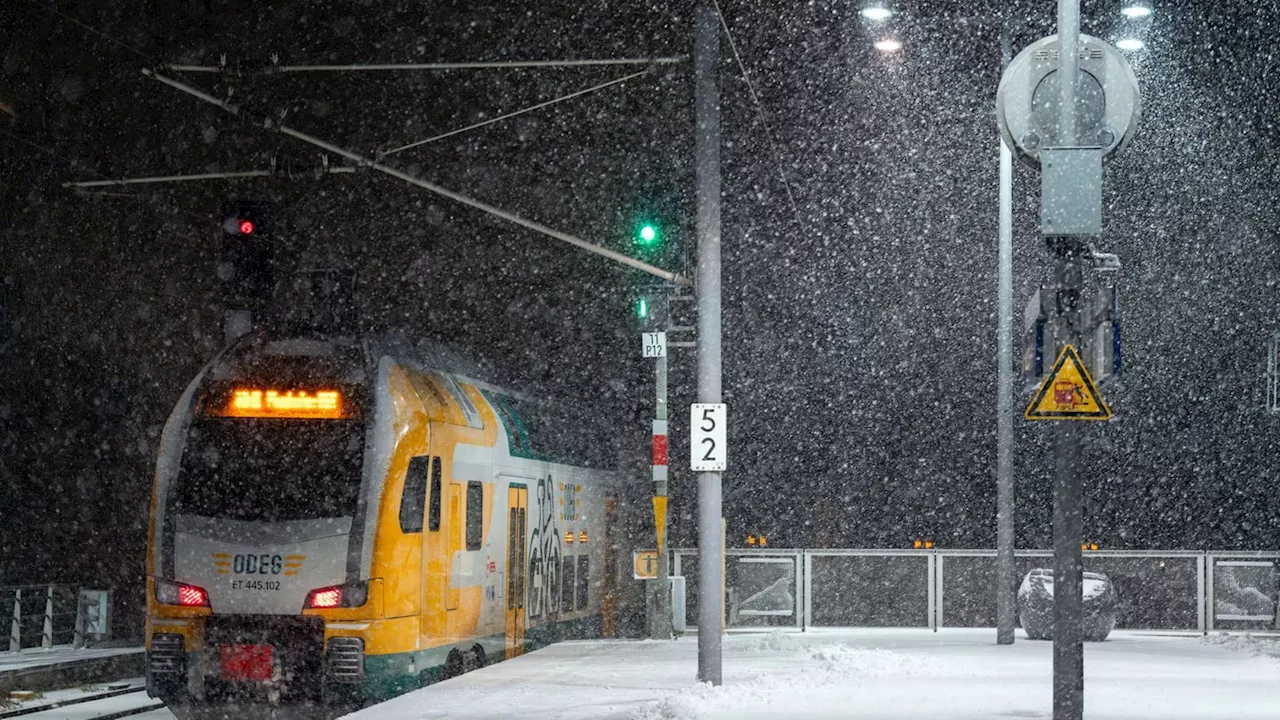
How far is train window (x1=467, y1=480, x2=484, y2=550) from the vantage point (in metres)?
17.1

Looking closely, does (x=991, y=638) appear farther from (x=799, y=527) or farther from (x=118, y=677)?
(x=799, y=527)

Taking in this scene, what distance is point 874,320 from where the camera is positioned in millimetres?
46031

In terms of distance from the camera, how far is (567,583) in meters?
22.8

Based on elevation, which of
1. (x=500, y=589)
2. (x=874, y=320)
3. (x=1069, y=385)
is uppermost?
(x=874, y=320)

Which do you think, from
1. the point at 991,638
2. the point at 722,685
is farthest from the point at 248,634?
the point at 991,638

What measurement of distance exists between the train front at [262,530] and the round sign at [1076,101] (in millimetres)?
7275

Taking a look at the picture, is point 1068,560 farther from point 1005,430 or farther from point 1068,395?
point 1005,430

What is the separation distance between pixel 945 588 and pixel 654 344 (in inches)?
263

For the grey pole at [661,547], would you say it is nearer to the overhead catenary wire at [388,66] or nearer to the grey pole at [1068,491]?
the overhead catenary wire at [388,66]

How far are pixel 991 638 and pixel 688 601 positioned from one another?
844cm

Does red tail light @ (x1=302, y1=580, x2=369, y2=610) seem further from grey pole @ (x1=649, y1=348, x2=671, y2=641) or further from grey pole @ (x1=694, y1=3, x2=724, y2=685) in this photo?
grey pole @ (x1=649, y1=348, x2=671, y2=641)

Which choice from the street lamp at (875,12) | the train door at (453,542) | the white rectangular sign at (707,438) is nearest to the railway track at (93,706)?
the train door at (453,542)

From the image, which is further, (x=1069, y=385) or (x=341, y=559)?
(x=341, y=559)

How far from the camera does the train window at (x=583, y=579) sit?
23562 millimetres
